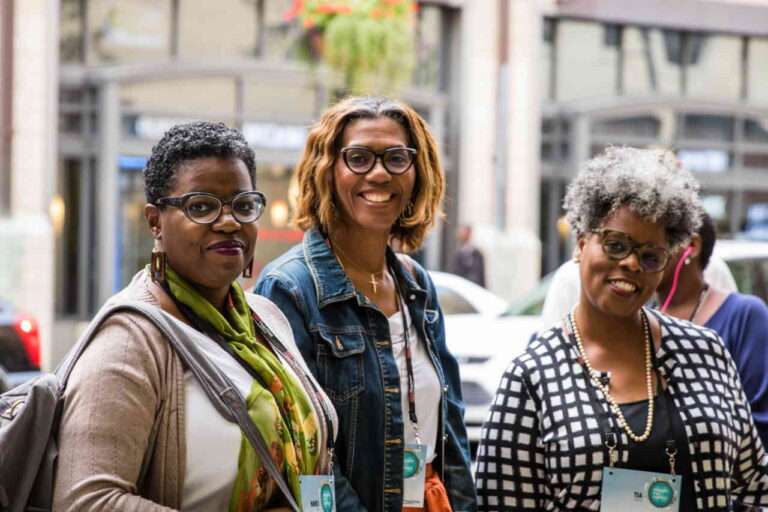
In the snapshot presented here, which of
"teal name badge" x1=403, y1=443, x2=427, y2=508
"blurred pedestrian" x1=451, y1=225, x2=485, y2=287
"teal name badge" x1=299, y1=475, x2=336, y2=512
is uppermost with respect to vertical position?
"teal name badge" x1=299, y1=475, x2=336, y2=512

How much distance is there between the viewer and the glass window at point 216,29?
20688 mm

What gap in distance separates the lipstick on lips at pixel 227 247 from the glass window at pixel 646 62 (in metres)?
23.4

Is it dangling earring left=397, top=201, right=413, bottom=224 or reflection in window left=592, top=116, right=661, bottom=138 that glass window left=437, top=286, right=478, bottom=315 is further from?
reflection in window left=592, top=116, right=661, bottom=138

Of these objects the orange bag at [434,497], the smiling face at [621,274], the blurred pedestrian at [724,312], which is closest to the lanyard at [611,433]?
the smiling face at [621,274]

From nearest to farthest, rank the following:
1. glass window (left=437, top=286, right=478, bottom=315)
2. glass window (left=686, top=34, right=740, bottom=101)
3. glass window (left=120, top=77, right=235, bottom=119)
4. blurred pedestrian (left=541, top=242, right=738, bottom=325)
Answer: blurred pedestrian (left=541, top=242, right=738, bottom=325) → glass window (left=437, top=286, right=478, bottom=315) → glass window (left=120, top=77, right=235, bottom=119) → glass window (left=686, top=34, right=740, bottom=101)

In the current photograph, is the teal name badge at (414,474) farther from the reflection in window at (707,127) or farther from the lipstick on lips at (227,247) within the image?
the reflection in window at (707,127)

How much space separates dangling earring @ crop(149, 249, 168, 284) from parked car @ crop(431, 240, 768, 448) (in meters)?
6.75

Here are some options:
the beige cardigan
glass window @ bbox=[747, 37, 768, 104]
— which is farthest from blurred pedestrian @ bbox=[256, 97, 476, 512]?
glass window @ bbox=[747, 37, 768, 104]

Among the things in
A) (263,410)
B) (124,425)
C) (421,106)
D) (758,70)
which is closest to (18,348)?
(263,410)

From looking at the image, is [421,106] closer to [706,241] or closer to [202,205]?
[706,241]

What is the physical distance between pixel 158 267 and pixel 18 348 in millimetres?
7472

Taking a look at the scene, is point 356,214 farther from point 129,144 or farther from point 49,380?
point 129,144

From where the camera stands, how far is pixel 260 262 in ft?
66.3

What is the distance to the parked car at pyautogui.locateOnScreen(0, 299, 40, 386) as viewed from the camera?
9727 millimetres
